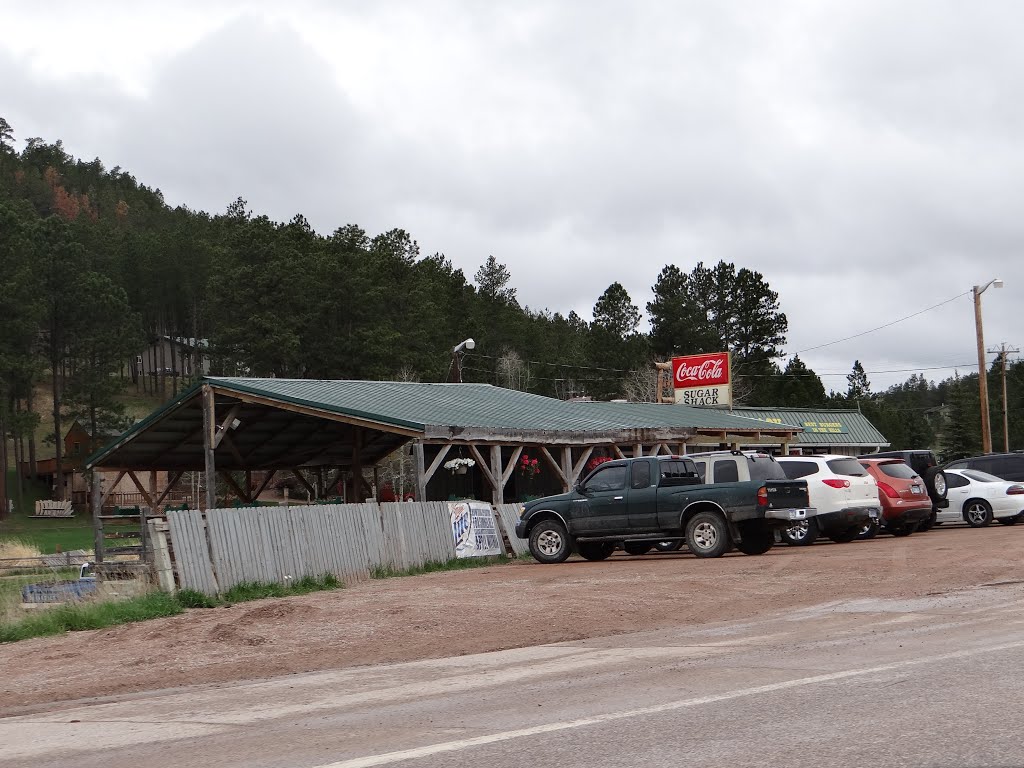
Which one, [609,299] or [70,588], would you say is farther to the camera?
[609,299]

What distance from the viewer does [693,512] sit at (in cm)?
2166

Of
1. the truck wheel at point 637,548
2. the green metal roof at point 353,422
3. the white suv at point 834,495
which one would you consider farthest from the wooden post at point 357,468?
the white suv at point 834,495

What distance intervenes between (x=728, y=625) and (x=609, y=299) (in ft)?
248

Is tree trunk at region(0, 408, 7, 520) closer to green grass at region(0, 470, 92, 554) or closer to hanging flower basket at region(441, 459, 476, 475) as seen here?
green grass at region(0, 470, 92, 554)

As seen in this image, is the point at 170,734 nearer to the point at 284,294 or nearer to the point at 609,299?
the point at 284,294

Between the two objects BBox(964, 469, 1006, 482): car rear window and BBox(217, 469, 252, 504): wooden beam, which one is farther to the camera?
BBox(217, 469, 252, 504): wooden beam

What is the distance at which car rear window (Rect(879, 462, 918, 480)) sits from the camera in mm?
26531

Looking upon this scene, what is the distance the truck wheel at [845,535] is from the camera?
82.0 feet

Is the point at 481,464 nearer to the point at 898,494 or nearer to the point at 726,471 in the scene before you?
the point at 726,471

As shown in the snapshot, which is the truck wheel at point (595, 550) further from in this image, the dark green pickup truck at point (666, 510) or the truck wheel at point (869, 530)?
the truck wheel at point (869, 530)

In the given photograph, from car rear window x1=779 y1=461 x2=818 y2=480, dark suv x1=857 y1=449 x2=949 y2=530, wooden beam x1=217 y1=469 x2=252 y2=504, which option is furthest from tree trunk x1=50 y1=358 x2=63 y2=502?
car rear window x1=779 y1=461 x2=818 y2=480

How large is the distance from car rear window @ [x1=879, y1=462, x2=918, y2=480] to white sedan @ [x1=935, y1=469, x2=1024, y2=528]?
372 centimetres

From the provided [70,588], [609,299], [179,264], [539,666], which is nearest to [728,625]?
[539,666]

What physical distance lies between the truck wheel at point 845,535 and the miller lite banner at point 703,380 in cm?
2525
